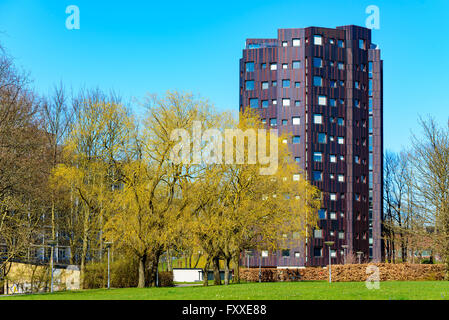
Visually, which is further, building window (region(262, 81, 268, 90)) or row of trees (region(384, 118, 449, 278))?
building window (region(262, 81, 268, 90))

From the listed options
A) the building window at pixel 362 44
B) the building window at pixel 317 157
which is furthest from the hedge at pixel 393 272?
the building window at pixel 362 44

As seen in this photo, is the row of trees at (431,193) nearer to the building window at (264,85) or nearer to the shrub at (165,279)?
the shrub at (165,279)

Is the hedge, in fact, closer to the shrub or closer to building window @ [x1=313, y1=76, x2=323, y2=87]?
the shrub

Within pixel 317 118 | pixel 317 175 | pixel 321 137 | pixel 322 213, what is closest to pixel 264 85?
pixel 317 118

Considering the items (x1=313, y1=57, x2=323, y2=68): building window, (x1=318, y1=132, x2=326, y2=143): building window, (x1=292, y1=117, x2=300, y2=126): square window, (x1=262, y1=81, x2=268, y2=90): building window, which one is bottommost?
(x1=318, y1=132, x2=326, y2=143): building window

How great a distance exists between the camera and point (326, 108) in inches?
3863

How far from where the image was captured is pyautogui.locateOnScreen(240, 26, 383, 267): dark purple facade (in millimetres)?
96688

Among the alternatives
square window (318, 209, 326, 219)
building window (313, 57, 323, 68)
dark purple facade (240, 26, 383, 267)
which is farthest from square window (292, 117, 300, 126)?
A: square window (318, 209, 326, 219)

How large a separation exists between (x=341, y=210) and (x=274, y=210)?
5333 centimetres

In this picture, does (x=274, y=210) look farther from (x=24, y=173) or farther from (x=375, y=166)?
(x=375, y=166)

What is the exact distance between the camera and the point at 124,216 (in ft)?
133

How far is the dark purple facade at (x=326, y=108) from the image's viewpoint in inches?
3807

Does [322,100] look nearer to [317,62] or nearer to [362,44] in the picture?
[317,62]

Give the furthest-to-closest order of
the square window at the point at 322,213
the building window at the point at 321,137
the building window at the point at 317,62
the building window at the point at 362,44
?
the building window at the point at 362,44
the building window at the point at 317,62
the building window at the point at 321,137
the square window at the point at 322,213
